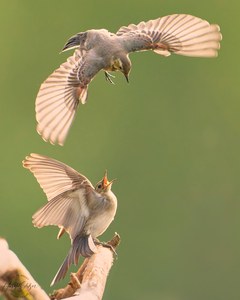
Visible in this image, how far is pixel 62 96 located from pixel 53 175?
Answer: 0.21 meters

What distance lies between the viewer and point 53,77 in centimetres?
181

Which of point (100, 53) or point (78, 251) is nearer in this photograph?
point (78, 251)

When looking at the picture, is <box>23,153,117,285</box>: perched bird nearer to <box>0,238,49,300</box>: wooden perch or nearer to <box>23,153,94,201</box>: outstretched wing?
<box>23,153,94,201</box>: outstretched wing

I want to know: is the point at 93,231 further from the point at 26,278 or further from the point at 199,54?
the point at 26,278

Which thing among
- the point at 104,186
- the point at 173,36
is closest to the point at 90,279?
the point at 104,186

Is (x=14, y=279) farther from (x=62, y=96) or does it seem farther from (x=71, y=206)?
(x=62, y=96)

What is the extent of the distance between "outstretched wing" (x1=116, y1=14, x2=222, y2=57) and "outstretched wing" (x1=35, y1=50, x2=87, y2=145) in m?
0.14

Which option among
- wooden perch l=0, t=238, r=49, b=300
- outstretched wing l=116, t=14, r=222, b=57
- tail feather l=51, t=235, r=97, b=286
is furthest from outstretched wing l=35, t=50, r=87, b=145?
wooden perch l=0, t=238, r=49, b=300

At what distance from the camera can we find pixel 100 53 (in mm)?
1795

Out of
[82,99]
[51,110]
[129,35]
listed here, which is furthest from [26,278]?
[129,35]

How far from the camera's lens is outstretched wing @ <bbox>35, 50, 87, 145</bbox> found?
1.64 meters

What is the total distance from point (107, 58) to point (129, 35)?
158 millimetres

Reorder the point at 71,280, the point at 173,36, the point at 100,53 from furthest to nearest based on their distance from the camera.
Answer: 1. the point at 173,36
2. the point at 100,53
3. the point at 71,280

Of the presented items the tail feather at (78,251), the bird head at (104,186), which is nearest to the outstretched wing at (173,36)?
the bird head at (104,186)
